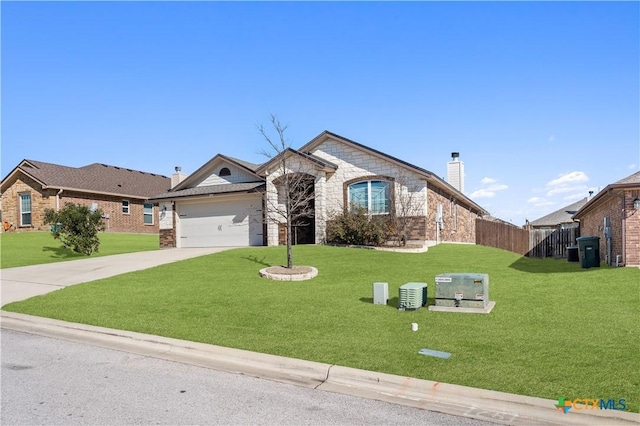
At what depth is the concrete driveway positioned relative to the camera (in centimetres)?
1133

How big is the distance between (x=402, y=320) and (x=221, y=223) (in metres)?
17.0

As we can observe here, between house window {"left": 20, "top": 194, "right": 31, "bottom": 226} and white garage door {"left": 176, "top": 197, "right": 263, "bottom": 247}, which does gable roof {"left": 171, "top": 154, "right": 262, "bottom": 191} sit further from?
house window {"left": 20, "top": 194, "right": 31, "bottom": 226}

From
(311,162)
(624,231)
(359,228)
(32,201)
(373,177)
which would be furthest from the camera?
(32,201)

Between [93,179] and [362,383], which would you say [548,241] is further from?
[93,179]

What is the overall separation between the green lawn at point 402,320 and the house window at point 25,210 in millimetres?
21792

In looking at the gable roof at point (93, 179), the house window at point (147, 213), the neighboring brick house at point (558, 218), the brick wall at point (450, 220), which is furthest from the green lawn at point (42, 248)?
the neighboring brick house at point (558, 218)

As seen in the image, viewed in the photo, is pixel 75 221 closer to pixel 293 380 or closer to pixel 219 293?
pixel 219 293

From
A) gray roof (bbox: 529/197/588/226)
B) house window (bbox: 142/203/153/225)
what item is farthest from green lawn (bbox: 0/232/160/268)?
gray roof (bbox: 529/197/588/226)

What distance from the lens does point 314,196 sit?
20375 mm

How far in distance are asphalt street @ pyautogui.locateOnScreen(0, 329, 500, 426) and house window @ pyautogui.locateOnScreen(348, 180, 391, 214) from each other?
1503 centimetres

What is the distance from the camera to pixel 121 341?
7.11 meters

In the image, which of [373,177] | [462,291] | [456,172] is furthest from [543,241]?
[462,291]

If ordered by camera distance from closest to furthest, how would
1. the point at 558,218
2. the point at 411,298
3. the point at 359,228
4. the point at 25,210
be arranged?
the point at 411,298, the point at 359,228, the point at 25,210, the point at 558,218

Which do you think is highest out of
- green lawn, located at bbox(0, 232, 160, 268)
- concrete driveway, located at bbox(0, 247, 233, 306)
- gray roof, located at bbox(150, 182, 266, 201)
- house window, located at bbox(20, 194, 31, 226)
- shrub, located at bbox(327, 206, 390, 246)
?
gray roof, located at bbox(150, 182, 266, 201)
